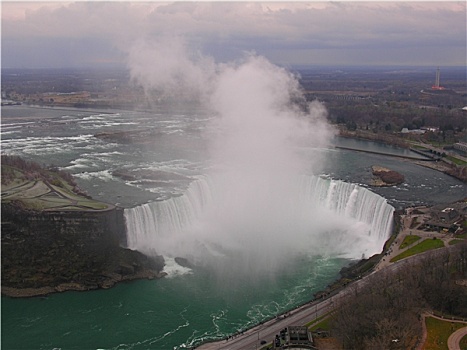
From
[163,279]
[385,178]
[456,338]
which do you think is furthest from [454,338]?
[385,178]

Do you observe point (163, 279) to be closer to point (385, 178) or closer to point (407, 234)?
point (407, 234)

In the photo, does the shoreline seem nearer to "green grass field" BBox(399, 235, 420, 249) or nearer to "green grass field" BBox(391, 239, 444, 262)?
"green grass field" BBox(391, 239, 444, 262)

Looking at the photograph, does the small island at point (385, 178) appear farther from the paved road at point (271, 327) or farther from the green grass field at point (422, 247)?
the paved road at point (271, 327)

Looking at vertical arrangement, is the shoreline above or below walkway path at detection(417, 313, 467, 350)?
below

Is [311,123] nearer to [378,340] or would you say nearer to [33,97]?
[378,340]

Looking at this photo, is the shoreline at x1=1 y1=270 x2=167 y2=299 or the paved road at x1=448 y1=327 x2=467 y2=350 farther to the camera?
the shoreline at x1=1 y1=270 x2=167 y2=299

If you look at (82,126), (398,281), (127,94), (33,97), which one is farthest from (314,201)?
(33,97)

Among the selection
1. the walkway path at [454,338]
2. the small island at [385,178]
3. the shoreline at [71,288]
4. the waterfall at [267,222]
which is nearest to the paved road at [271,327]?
the walkway path at [454,338]

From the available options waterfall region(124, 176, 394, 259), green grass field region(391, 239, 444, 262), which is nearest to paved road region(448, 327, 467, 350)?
green grass field region(391, 239, 444, 262)
